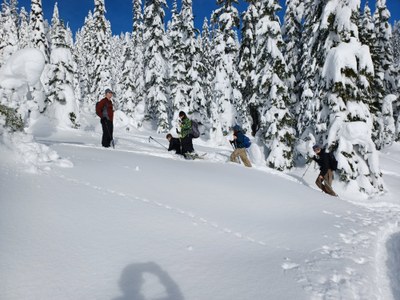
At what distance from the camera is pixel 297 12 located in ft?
86.3

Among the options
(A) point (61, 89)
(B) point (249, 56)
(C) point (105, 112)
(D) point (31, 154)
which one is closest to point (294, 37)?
(B) point (249, 56)

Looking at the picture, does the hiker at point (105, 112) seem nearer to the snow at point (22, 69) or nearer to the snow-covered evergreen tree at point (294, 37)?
the snow at point (22, 69)

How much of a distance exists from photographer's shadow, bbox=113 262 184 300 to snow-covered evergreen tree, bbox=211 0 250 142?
22.7 meters

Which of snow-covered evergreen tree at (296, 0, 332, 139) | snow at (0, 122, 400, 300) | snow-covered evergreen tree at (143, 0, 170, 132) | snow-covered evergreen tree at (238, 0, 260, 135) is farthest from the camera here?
snow-covered evergreen tree at (143, 0, 170, 132)

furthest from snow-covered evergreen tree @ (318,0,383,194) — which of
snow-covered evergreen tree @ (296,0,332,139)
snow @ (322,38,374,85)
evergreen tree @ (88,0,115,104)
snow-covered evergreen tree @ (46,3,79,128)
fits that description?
evergreen tree @ (88,0,115,104)

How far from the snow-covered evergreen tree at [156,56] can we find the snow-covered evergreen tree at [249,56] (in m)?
9.55


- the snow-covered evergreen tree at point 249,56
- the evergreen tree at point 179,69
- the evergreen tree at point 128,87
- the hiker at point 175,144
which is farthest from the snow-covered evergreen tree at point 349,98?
the evergreen tree at point 128,87

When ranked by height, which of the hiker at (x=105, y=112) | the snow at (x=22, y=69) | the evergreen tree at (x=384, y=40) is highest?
the evergreen tree at (x=384, y=40)

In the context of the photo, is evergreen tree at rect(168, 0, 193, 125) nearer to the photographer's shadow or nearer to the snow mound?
the snow mound

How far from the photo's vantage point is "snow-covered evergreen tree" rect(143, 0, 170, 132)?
34.2 meters

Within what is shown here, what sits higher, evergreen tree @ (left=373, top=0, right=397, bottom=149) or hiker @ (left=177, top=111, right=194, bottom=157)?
evergreen tree @ (left=373, top=0, right=397, bottom=149)

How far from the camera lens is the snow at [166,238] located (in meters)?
3.77

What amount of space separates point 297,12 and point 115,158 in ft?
72.0

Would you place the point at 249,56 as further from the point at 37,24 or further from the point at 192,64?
the point at 37,24
